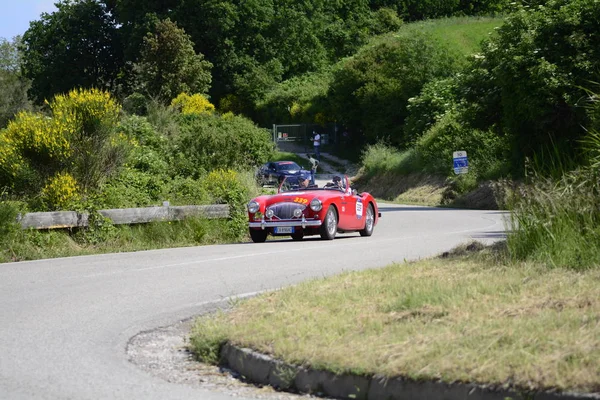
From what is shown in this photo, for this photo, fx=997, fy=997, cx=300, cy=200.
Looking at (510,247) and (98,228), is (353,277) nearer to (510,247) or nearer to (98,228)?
(510,247)

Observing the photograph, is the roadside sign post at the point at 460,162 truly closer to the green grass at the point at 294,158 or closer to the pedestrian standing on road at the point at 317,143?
the pedestrian standing on road at the point at 317,143

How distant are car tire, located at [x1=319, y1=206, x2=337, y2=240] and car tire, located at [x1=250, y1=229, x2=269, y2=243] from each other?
1207 millimetres

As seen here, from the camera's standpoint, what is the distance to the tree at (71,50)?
3127 inches

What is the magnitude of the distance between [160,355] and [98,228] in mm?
10786

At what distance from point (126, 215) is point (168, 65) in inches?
1788

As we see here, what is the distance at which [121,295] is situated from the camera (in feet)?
39.5

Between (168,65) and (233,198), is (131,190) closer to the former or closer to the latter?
(233,198)

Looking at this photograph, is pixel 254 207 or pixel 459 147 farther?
pixel 459 147

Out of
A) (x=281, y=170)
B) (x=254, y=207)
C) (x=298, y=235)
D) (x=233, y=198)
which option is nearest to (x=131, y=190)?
(x=233, y=198)

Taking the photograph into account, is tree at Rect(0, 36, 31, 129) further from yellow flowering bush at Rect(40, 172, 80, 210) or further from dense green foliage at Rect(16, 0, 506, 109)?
yellow flowering bush at Rect(40, 172, 80, 210)

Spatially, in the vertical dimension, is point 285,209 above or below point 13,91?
below

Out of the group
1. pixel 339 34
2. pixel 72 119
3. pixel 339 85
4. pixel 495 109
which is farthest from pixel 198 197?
pixel 339 34

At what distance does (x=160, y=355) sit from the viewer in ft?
28.9

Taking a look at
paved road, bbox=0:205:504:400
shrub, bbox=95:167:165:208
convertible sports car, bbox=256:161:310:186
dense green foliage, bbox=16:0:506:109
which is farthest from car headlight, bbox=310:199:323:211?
dense green foliage, bbox=16:0:506:109
